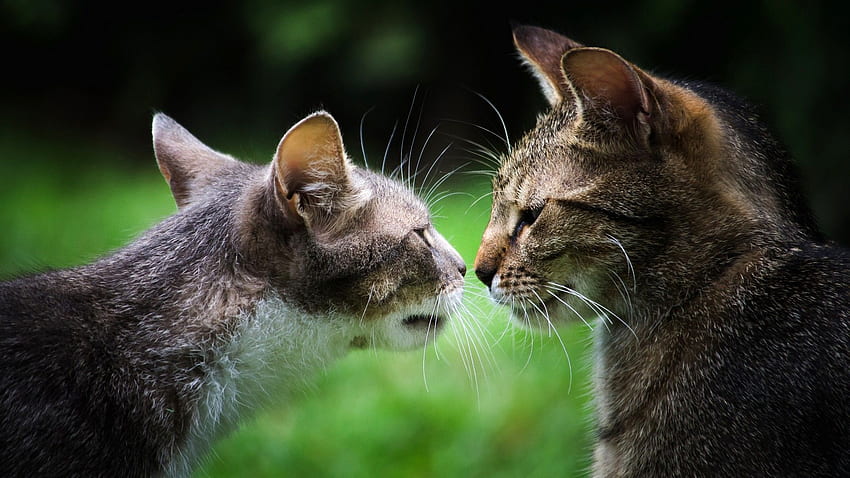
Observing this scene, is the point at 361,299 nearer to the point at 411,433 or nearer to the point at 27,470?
the point at 27,470

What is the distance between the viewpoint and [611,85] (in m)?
2.89

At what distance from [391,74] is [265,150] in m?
1.30

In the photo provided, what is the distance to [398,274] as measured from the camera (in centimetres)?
314

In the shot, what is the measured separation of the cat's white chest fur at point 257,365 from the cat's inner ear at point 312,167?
326 mm

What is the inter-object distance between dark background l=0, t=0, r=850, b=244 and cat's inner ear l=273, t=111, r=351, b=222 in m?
2.45

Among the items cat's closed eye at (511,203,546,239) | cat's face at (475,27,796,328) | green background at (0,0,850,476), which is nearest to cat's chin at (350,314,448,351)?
green background at (0,0,850,476)

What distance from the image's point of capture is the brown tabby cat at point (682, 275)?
268cm

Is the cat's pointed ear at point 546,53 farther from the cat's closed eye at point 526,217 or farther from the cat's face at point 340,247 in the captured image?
the cat's face at point 340,247

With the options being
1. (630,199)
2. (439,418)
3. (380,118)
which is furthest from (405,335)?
(380,118)

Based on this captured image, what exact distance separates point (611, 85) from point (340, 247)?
3.19 feet

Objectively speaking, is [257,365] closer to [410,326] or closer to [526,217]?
[410,326]

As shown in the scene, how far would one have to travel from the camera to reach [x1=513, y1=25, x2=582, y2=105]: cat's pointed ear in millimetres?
3320

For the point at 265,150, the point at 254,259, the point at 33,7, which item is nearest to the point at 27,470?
the point at 254,259

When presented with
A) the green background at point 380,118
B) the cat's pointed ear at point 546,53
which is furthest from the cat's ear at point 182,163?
the cat's pointed ear at point 546,53
